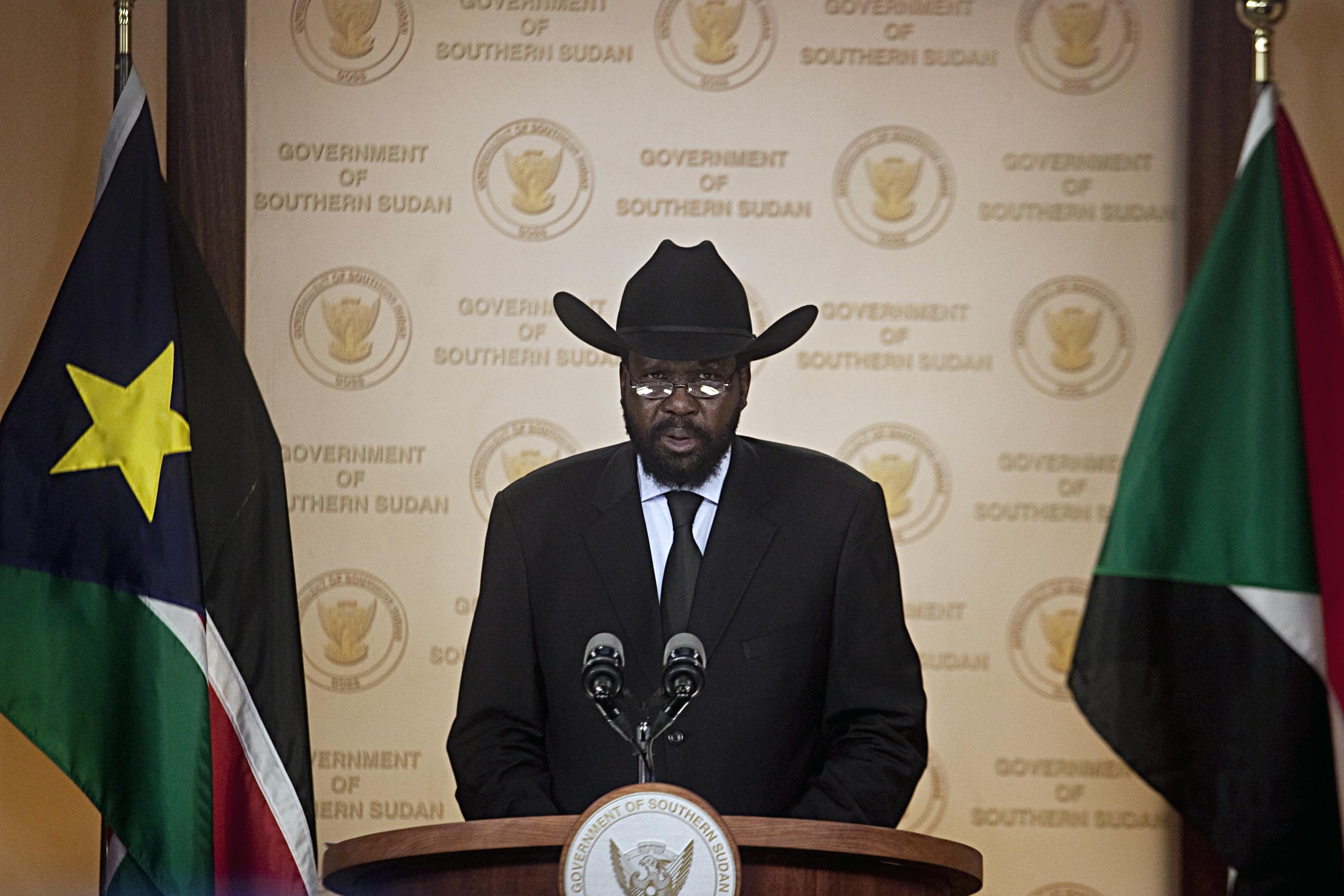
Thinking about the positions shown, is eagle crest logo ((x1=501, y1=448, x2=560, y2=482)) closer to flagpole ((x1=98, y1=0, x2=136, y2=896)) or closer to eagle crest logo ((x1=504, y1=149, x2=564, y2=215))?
eagle crest logo ((x1=504, y1=149, x2=564, y2=215))

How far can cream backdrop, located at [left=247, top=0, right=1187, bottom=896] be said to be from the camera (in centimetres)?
396

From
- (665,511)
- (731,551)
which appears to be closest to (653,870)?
(731,551)

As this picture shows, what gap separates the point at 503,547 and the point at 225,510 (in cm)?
59

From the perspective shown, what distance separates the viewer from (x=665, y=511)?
11.2 feet

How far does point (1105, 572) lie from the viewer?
9.96 feet

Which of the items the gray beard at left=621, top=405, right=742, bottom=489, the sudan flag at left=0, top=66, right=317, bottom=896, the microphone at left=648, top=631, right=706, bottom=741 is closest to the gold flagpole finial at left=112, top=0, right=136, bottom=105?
the sudan flag at left=0, top=66, right=317, bottom=896

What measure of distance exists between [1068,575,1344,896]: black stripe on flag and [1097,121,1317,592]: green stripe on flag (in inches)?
3.0

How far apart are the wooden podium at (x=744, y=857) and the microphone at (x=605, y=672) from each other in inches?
7.7

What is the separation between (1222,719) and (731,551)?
41.1 inches

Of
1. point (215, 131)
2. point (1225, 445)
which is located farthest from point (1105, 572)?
point (215, 131)

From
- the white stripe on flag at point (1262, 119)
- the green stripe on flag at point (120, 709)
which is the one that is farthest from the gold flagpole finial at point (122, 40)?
the white stripe on flag at point (1262, 119)

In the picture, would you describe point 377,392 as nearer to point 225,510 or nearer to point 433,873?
point 225,510

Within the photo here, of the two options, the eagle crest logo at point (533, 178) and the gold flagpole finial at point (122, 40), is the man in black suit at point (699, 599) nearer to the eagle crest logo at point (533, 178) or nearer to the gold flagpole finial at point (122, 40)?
the eagle crest logo at point (533, 178)

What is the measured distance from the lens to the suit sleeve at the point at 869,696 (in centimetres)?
300
